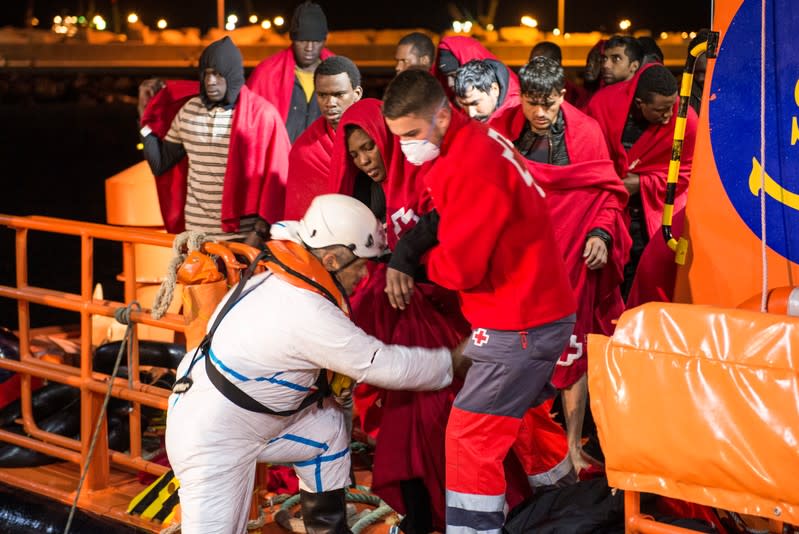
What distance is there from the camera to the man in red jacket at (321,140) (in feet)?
16.4

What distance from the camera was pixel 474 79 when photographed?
15.6 ft

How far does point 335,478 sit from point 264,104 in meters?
2.57

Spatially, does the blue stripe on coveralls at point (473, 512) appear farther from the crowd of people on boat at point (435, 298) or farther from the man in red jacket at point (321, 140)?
the man in red jacket at point (321, 140)

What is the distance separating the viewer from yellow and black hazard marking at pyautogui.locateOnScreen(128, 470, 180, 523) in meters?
4.16

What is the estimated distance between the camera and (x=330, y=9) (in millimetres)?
39000

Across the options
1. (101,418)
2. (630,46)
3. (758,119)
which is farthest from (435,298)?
(630,46)

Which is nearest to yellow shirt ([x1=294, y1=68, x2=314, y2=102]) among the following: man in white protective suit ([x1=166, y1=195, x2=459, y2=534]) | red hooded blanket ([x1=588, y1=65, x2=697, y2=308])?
red hooded blanket ([x1=588, y1=65, x2=697, y2=308])

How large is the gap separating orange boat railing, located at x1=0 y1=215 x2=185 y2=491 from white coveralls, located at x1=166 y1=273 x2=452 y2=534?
0.62 meters

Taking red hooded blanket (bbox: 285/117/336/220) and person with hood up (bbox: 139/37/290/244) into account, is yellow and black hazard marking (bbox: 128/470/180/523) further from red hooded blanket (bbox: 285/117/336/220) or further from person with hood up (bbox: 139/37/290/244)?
person with hood up (bbox: 139/37/290/244)

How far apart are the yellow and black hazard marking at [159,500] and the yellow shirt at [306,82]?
2897 mm

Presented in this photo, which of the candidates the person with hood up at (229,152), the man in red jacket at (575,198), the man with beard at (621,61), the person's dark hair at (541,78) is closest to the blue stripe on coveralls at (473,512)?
the man in red jacket at (575,198)

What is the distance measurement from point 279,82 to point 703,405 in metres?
4.31

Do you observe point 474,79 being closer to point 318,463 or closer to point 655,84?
point 655,84

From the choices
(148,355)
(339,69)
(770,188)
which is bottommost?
(148,355)
